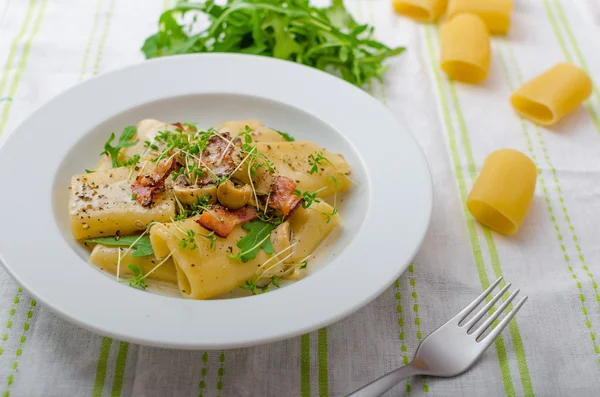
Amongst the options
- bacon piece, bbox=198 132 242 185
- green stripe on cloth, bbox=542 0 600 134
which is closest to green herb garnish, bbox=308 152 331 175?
bacon piece, bbox=198 132 242 185

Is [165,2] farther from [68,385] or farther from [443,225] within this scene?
[68,385]

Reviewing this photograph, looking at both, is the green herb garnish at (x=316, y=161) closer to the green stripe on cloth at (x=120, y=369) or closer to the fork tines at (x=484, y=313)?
the fork tines at (x=484, y=313)

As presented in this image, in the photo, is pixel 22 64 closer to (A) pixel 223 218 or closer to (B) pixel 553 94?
(A) pixel 223 218

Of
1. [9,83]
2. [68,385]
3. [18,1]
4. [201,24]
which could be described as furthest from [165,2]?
[68,385]

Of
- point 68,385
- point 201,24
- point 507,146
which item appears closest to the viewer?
point 68,385

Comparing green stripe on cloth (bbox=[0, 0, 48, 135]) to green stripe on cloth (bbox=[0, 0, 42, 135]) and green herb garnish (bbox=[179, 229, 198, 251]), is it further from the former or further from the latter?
green herb garnish (bbox=[179, 229, 198, 251])

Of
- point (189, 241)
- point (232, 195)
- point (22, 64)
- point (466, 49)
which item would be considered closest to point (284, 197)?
point (232, 195)

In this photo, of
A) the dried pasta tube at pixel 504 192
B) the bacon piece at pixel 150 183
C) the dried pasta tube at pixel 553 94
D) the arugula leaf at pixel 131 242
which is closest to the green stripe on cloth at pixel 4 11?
the bacon piece at pixel 150 183
